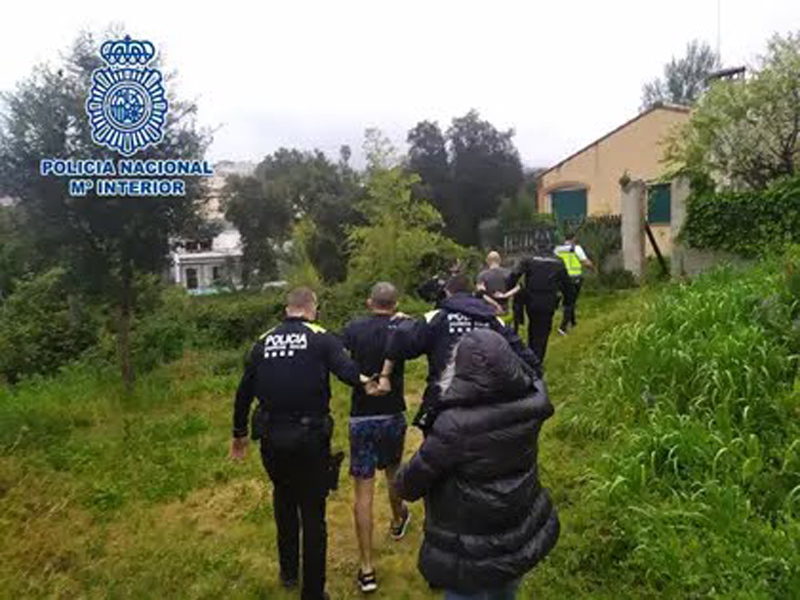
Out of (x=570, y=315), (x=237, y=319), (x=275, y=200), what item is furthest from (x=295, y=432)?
(x=275, y=200)

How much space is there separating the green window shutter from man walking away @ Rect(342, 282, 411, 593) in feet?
48.7

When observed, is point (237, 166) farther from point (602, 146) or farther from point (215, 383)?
point (215, 383)

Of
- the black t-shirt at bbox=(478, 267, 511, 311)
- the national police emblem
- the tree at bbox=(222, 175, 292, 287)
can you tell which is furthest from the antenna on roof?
the tree at bbox=(222, 175, 292, 287)

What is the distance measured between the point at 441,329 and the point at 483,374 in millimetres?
1245

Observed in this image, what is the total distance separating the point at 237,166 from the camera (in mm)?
54188

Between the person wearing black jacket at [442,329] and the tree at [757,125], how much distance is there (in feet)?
29.3

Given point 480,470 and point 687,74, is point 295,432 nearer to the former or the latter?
point 480,470

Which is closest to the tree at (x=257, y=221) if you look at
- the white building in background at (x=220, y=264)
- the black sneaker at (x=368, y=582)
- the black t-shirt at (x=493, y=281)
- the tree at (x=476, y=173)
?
the white building in background at (x=220, y=264)

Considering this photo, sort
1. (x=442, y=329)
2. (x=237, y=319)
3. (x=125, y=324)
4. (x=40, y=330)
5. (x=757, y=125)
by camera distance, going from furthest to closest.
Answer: (x=237, y=319)
(x=40, y=330)
(x=757, y=125)
(x=125, y=324)
(x=442, y=329)

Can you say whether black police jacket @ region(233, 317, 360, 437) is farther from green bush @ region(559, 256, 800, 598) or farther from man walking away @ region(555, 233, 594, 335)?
man walking away @ region(555, 233, 594, 335)

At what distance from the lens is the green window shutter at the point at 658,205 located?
1705 centimetres

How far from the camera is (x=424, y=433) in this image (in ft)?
8.95

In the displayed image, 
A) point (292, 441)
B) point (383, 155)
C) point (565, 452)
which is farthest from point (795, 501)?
point (383, 155)

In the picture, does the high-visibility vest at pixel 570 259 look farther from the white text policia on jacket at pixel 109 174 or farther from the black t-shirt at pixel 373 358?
the black t-shirt at pixel 373 358
